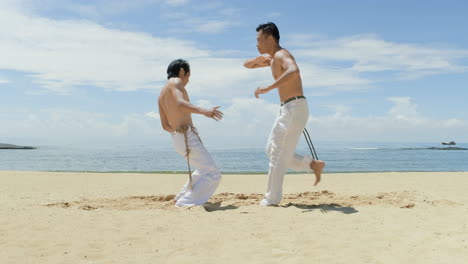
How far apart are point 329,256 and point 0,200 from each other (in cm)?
561

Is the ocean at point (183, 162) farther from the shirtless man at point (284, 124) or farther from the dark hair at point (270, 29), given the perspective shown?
the dark hair at point (270, 29)

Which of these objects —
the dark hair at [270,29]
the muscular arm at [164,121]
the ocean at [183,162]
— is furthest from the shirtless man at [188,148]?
the ocean at [183,162]

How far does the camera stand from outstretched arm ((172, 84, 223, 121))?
4.92 m

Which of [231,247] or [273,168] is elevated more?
[273,168]

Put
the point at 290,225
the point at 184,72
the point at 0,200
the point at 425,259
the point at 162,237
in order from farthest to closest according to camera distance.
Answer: the point at 0,200
the point at 184,72
the point at 290,225
the point at 162,237
the point at 425,259

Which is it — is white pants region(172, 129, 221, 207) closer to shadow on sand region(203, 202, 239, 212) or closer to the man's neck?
shadow on sand region(203, 202, 239, 212)

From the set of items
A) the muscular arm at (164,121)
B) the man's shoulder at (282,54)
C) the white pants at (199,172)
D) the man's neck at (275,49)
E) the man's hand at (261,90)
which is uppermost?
the man's neck at (275,49)

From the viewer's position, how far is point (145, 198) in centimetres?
677

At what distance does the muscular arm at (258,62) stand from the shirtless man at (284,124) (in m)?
0.22

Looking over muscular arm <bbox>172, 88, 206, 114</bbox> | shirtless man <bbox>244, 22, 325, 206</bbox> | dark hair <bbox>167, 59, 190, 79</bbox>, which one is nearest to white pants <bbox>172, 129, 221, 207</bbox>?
muscular arm <bbox>172, 88, 206, 114</bbox>

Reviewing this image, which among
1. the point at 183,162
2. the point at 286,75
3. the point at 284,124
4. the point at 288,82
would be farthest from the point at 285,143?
the point at 183,162

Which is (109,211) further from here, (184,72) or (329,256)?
(329,256)

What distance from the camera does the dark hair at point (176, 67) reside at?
5867mm

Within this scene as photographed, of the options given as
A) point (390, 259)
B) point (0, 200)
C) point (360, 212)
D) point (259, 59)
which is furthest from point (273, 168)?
point (0, 200)
